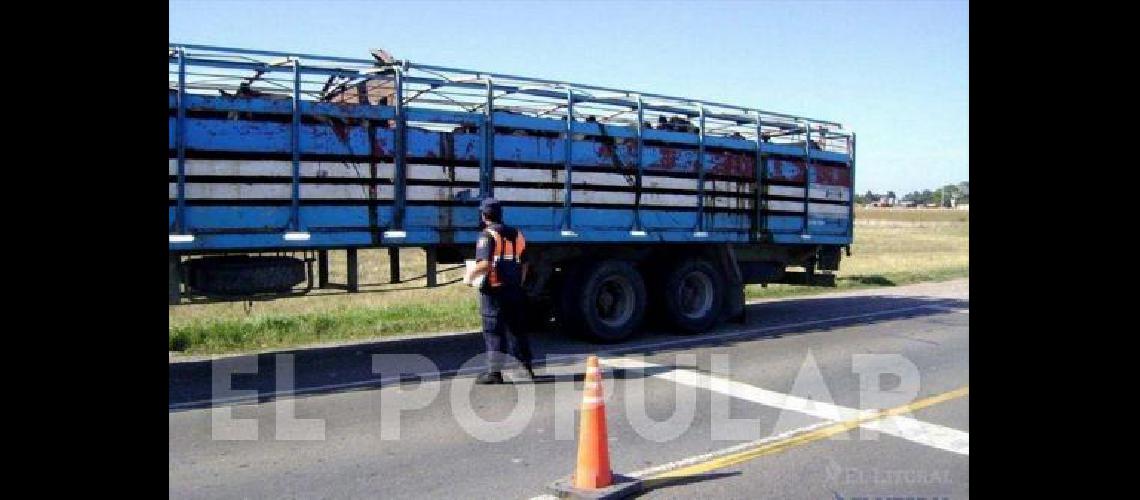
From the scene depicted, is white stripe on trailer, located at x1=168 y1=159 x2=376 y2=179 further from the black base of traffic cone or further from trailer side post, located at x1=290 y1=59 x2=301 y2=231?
the black base of traffic cone

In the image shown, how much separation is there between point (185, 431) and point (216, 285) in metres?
2.43

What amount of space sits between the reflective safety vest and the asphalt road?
3.23 ft

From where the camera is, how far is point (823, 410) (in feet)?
23.4

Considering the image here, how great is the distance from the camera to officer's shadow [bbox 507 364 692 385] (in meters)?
8.22

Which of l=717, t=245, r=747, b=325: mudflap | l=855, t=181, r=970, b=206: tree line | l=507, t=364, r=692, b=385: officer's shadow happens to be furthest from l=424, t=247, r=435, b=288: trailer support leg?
l=855, t=181, r=970, b=206: tree line

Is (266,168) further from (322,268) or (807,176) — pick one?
(807,176)

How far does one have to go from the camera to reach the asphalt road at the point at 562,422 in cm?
527

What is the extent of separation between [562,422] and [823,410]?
2.19 m

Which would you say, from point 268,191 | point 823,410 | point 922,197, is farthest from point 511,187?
point 922,197

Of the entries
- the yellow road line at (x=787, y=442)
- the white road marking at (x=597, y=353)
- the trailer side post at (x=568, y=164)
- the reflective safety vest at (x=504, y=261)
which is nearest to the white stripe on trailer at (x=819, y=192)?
the white road marking at (x=597, y=353)

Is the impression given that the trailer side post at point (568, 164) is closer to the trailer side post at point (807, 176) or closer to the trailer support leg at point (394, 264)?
the trailer support leg at point (394, 264)

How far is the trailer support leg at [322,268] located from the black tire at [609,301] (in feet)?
9.62
